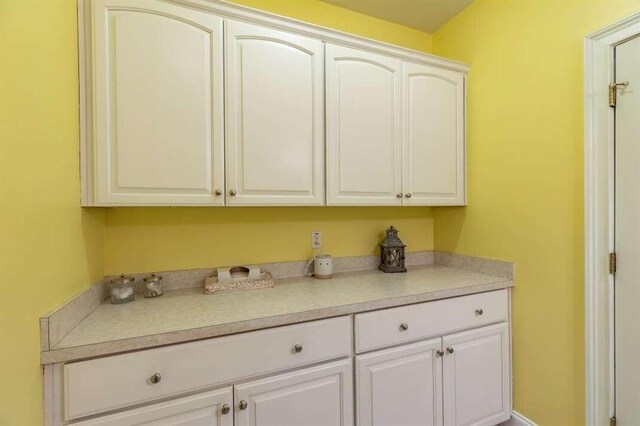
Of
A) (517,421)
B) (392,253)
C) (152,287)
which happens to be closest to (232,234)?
(152,287)

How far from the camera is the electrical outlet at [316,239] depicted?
78.6 inches

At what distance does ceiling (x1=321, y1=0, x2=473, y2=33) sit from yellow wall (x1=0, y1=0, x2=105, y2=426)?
159cm

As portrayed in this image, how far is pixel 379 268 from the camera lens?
212 centimetres

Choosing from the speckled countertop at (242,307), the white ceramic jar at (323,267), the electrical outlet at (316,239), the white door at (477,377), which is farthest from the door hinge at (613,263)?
the electrical outlet at (316,239)

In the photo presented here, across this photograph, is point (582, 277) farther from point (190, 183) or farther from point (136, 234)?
point (136, 234)

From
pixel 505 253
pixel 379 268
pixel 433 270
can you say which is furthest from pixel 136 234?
pixel 505 253

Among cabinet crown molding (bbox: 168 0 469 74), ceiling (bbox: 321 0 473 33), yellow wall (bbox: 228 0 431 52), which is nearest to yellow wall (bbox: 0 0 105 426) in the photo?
cabinet crown molding (bbox: 168 0 469 74)

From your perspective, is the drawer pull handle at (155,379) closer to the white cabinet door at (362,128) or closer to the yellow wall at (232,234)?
the yellow wall at (232,234)

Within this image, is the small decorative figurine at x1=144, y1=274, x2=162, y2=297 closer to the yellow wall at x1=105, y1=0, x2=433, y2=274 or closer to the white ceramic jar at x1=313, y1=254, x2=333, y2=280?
the yellow wall at x1=105, y1=0, x2=433, y2=274

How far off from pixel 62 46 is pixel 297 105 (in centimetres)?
94

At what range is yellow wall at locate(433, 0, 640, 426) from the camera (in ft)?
4.93

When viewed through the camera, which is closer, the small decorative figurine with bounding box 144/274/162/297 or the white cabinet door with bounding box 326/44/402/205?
the small decorative figurine with bounding box 144/274/162/297

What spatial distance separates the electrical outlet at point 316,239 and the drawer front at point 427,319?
69cm

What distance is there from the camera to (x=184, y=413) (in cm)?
110
